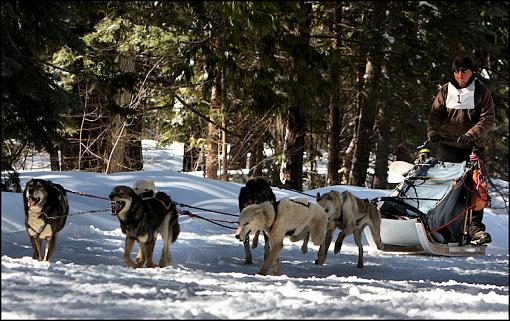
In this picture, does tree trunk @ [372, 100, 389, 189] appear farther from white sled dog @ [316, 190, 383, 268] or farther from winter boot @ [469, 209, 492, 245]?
white sled dog @ [316, 190, 383, 268]

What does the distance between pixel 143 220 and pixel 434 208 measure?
149 inches

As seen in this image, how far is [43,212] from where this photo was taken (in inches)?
304

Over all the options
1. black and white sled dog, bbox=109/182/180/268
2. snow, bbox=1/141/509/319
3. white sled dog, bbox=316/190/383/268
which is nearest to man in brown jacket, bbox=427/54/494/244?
white sled dog, bbox=316/190/383/268

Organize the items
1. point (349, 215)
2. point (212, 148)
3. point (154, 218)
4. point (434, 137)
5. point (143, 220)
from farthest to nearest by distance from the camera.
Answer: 1. point (212, 148)
2. point (434, 137)
3. point (349, 215)
4. point (154, 218)
5. point (143, 220)

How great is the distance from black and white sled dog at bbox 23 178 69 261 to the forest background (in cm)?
131

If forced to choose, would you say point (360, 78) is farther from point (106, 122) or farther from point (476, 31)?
point (476, 31)

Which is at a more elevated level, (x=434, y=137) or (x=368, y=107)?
(x=368, y=107)

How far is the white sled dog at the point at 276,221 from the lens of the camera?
784cm

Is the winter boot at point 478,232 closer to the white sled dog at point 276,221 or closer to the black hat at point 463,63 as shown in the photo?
the black hat at point 463,63

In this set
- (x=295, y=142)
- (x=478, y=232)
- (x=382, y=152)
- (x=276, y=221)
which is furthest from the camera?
(x=382, y=152)

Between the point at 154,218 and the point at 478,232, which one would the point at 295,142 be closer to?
the point at 478,232

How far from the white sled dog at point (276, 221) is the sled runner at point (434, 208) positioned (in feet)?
5.26

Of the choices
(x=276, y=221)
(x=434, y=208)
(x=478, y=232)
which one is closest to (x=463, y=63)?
(x=434, y=208)

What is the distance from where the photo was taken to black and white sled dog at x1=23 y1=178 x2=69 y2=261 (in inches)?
300
